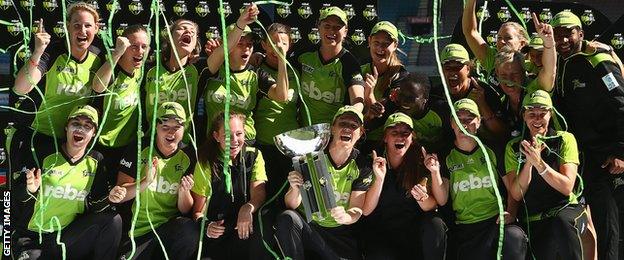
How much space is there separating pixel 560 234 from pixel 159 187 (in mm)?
2372

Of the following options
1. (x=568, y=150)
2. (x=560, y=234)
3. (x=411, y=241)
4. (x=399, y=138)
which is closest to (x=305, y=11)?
(x=399, y=138)

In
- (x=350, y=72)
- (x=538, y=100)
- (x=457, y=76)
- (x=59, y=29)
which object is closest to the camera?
(x=538, y=100)

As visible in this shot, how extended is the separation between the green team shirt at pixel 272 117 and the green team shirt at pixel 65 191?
103 cm

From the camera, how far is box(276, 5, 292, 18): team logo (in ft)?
21.8

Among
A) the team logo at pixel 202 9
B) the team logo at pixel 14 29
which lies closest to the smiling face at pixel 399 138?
the team logo at pixel 202 9

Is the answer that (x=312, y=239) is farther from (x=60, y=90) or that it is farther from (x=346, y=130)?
(x=60, y=90)

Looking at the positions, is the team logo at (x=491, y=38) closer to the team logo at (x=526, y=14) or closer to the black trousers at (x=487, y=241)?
the team logo at (x=526, y=14)

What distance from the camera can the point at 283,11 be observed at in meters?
6.64

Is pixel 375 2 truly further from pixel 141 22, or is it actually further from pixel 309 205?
pixel 309 205

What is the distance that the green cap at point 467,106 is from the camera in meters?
5.19

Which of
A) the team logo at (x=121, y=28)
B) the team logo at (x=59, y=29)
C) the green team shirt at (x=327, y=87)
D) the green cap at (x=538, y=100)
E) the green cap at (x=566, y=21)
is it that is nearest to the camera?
the green cap at (x=538, y=100)

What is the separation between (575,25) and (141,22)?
3.06 metres

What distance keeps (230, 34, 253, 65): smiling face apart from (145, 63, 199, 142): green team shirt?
0.93 ft

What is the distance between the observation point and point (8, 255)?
5500mm
